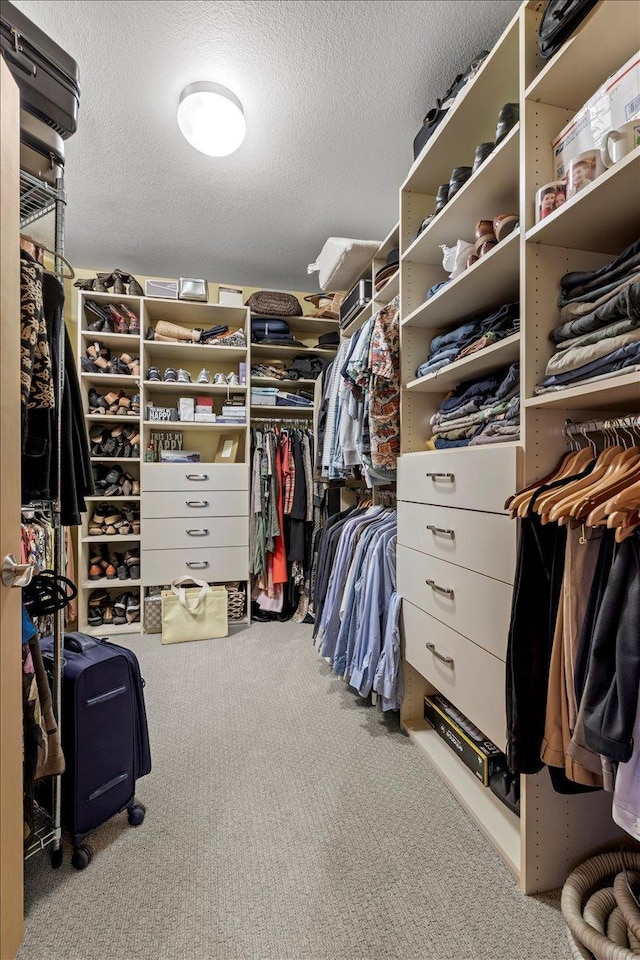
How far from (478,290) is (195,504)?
234 centimetres

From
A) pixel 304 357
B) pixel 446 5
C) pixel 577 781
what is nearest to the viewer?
pixel 577 781

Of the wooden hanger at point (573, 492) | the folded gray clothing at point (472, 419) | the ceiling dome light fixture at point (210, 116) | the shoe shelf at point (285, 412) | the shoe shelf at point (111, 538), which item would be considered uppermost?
the ceiling dome light fixture at point (210, 116)

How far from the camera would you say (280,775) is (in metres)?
1.60

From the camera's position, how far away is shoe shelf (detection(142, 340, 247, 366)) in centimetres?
320

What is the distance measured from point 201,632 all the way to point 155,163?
2726 mm

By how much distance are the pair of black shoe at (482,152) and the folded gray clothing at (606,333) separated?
2.16ft

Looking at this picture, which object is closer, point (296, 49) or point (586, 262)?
point (586, 262)

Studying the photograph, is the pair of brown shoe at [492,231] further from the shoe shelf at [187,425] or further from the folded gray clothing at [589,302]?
the shoe shelf at [187,425]

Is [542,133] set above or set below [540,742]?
above

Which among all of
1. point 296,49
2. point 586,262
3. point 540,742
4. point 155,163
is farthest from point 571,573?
point 155,163

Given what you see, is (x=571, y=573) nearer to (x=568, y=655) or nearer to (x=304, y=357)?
(x=568, y=655)

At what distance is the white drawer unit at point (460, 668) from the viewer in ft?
3.97

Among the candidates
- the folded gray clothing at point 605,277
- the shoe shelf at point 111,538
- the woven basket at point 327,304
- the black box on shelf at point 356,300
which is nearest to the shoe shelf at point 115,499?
the shoe shelf at point 111,538

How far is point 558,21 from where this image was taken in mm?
997
